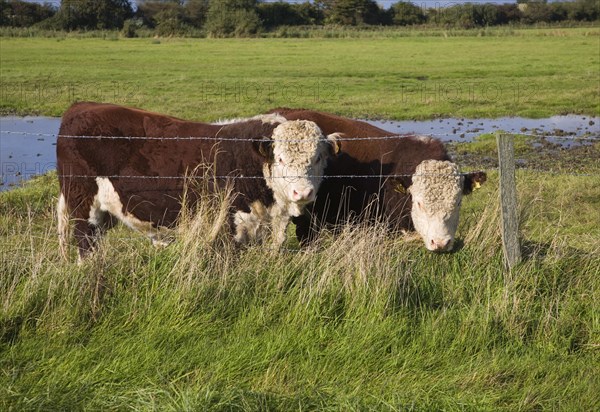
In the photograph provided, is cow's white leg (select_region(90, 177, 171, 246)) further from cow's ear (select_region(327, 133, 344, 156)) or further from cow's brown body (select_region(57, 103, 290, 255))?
cow's ear (select_region(327, 133, 344, 156))

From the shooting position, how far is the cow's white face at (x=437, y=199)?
7.02 m

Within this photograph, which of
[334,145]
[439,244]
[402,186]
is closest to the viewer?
[439,244]

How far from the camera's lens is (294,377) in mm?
4992

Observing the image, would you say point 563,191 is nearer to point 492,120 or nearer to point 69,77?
point 492,120

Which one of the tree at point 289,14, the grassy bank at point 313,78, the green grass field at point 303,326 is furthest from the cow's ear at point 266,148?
the tree at point 289,14

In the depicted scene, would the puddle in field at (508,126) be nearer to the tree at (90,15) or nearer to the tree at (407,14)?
the tree at (90,15)

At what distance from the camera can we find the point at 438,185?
284 inches

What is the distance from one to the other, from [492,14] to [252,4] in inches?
906

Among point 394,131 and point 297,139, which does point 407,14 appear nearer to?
point 394,131

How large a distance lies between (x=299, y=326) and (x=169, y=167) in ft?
8.17

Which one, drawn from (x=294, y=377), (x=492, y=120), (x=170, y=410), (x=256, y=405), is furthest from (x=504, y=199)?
(x=492, y=120)

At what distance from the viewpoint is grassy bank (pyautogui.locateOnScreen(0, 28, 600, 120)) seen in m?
23.2

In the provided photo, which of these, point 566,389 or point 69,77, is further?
point 69,77

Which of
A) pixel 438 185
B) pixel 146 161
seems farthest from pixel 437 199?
pixel 146 161
